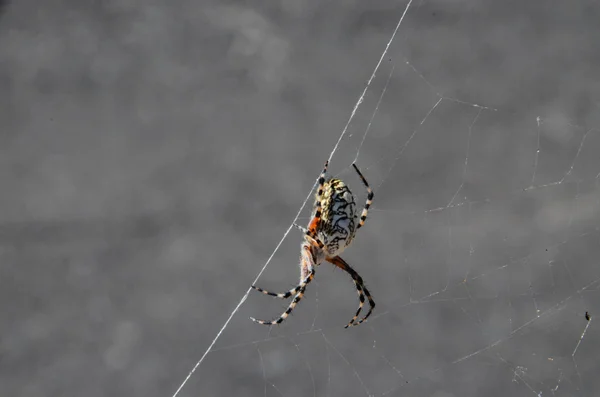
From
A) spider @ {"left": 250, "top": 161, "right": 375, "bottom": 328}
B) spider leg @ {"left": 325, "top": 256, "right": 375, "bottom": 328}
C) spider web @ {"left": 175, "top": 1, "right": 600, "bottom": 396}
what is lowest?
spider web @ {"left": 175, "top": 1, "right": 600, "bottom": 396}

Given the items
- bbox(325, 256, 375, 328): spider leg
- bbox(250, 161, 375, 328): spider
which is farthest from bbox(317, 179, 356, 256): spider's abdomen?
bbox(325, 256, 375, 328): spider leg

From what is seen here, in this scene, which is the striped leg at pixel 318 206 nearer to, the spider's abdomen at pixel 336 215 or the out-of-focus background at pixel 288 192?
the spider's abdomen at pixel 336 215

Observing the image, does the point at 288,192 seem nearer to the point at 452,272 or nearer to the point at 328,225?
the point at 452,272

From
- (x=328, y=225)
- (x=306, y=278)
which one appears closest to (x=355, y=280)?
(x=306, y=278)

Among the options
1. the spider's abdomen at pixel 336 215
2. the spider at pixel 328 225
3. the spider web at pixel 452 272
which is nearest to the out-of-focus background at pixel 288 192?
the spider web at pixel 452 272

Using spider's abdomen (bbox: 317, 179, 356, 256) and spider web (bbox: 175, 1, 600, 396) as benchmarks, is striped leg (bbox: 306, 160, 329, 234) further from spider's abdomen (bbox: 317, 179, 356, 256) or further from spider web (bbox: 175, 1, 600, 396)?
spider web (bbox: 175, 1, 600, 396)

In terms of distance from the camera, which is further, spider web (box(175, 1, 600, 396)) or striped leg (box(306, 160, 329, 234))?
spider web (box(175, 1, 600, 396))
